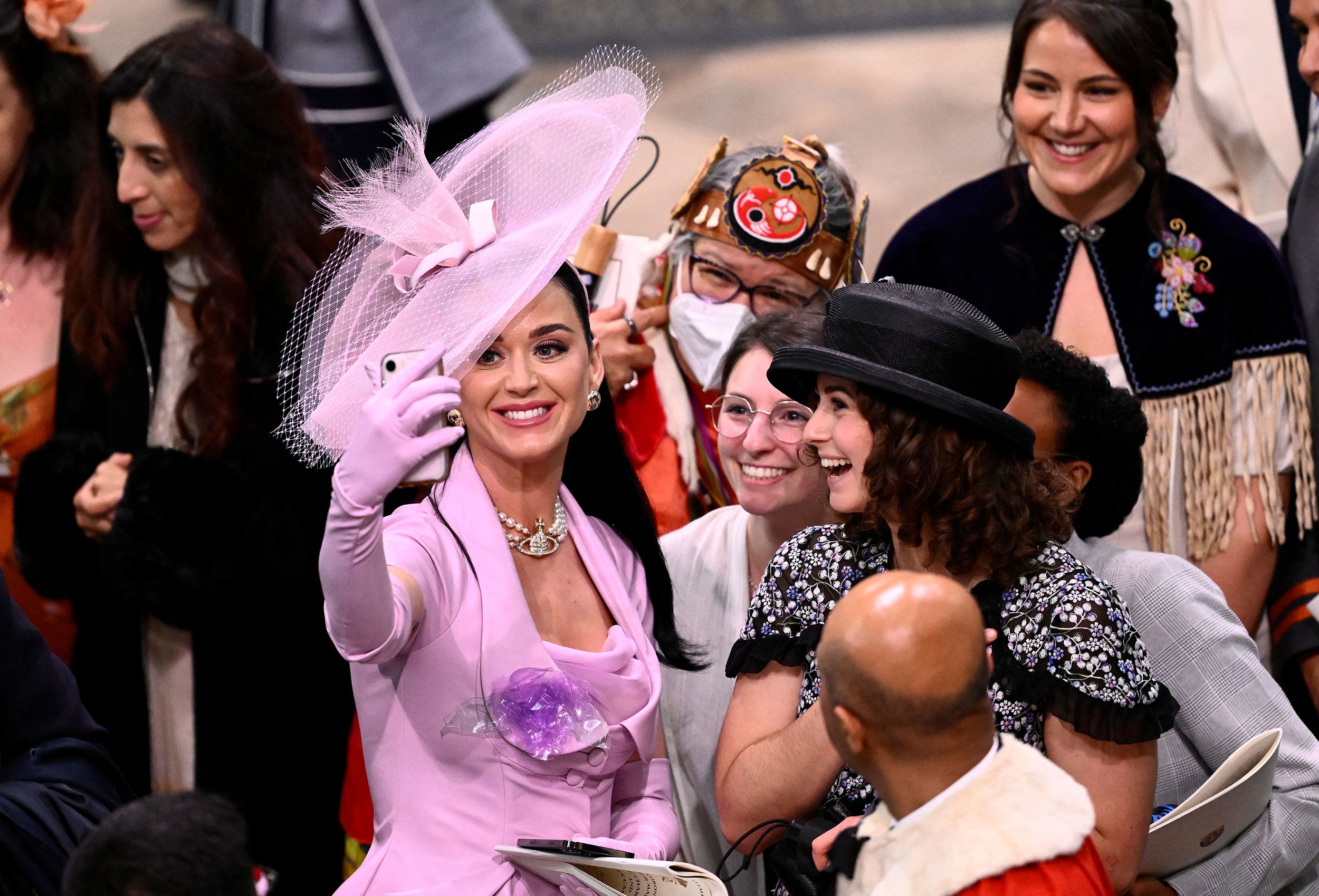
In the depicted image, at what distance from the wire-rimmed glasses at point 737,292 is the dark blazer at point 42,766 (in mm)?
1619

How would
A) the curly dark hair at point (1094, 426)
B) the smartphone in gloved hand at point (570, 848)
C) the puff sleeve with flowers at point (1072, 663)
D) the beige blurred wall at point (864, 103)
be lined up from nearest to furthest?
the puff sleeve with flowers at point (1072, 663)
the smartphone in gloved hand at point (570, 848)
the curly dark hair at point (1094, 426)
the beige blurred wall at point (864, 103)

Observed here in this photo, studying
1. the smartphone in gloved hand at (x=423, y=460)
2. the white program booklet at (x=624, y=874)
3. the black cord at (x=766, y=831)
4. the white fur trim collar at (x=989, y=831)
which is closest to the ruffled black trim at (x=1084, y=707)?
the white fur trim collar at (x=989, y=831)

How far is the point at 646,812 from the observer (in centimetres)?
242

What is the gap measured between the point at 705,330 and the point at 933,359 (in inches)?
48.1

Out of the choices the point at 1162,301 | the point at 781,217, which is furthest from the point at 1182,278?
the point at 781,217

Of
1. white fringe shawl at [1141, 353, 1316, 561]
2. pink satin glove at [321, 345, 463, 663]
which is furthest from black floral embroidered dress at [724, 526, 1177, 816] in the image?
white fringe shawl at [1141, 353, 1316, 561]

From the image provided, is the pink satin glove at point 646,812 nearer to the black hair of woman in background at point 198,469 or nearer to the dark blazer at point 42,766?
the dark blazer at point 42,766

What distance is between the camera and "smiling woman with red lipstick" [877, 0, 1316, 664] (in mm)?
3314

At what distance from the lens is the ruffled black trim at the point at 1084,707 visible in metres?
2.02

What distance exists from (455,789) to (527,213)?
91cm

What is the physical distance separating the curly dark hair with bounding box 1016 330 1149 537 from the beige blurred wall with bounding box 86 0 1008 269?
210 cm

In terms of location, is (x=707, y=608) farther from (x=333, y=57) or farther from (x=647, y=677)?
(x=333, y=57)

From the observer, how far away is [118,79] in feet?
11.1

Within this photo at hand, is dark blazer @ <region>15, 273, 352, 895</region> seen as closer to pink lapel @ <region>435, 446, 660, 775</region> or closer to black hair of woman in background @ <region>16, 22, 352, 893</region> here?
black hair of woman in background @ <region>16, 22, 352, 893</region>
